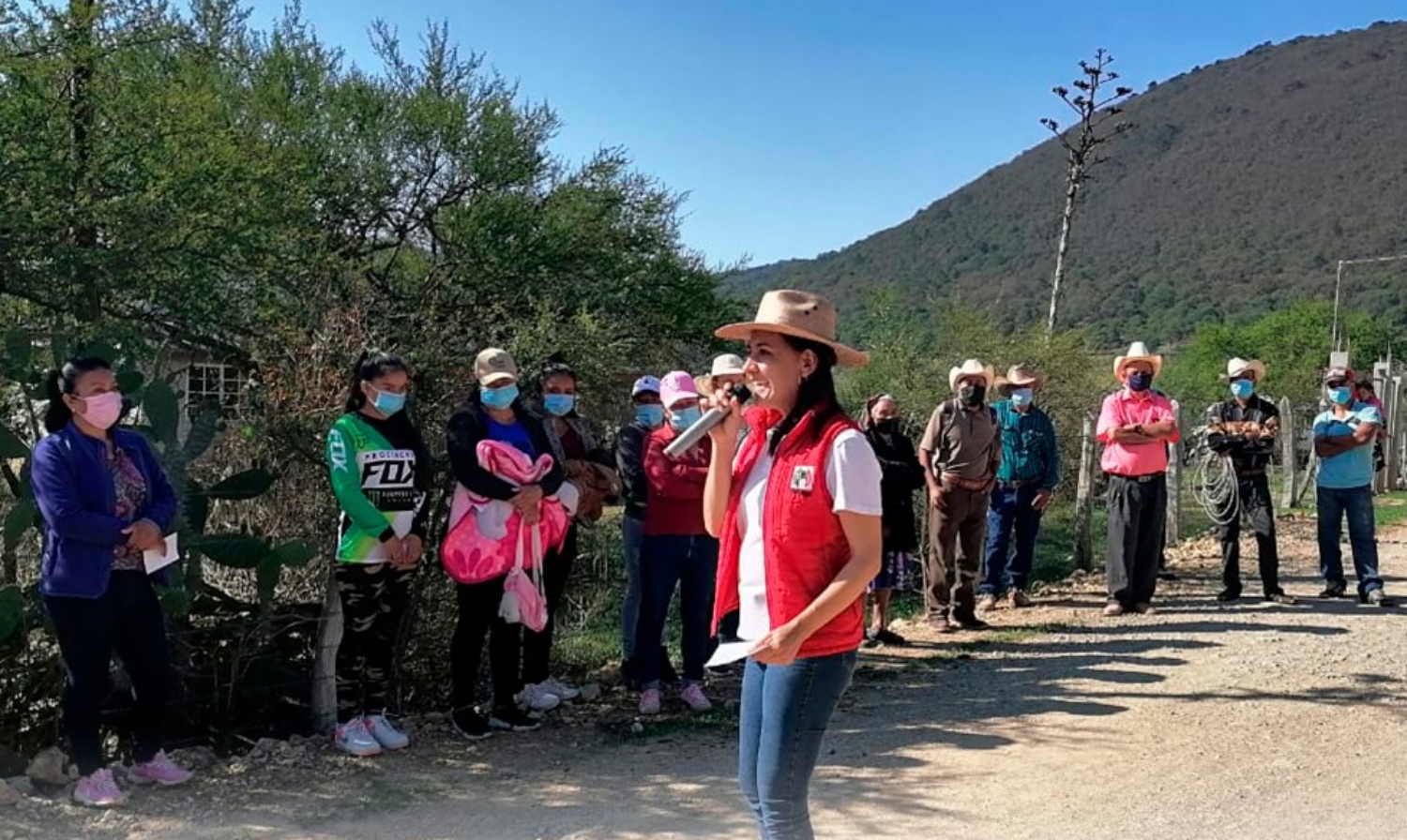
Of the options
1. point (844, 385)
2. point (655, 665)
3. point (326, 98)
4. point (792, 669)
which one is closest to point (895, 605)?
point (655, 665)

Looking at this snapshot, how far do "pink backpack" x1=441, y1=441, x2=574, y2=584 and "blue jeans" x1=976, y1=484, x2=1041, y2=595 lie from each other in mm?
5085

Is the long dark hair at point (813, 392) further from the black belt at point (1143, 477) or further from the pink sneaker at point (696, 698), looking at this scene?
the black belt at point (1143, 477)

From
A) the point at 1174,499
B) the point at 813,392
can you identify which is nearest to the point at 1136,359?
the point at 1174,499

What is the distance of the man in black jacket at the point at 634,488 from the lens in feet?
21.8

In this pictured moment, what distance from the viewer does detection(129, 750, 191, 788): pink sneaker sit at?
5.10 meters

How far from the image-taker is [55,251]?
760 centimetres

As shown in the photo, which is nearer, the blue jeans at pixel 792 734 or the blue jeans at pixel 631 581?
the blue jeans at pixel 792 734

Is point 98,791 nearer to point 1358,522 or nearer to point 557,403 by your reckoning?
point 557,403

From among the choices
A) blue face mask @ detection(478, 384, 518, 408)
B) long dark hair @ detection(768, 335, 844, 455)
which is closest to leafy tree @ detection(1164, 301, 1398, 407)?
blue face mask @ detection(478, 384, 518, 408)

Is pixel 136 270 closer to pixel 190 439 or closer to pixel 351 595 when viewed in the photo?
pixel 190 439

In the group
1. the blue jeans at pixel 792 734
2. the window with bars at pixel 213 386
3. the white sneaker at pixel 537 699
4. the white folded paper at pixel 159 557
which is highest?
the window with bars at pixel 213 386

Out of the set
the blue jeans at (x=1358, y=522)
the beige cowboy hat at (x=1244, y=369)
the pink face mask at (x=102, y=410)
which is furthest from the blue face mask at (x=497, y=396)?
the blue jeans at (x=1358, y=522)

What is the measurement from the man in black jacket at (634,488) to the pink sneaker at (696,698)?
1.00 ft

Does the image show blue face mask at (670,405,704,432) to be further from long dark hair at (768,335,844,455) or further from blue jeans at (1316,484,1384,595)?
blue jeans at (1316,484,1384,595)
